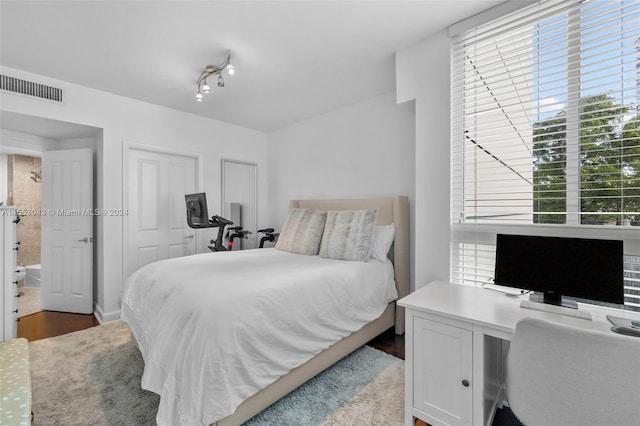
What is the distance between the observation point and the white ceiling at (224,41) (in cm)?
189

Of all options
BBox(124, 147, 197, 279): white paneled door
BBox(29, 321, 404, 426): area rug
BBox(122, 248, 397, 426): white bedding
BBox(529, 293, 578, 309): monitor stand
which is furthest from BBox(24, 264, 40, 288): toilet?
BBox(529, 293, 578, 309): monitor stand

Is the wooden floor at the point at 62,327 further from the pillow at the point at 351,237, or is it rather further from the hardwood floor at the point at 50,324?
the pillow at the point at 351,237

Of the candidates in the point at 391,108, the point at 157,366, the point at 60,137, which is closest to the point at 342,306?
the point at 157,366

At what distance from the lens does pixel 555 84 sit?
168cm

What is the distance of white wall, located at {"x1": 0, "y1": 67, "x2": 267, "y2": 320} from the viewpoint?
2865mm

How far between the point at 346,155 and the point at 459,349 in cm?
263

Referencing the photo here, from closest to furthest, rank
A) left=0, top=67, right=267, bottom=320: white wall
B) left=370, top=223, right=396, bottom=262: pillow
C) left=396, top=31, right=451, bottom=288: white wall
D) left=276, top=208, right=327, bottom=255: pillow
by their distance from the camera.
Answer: left=396, top=31, right=451, bottom=288: white wall
left=370, top=223, right=396, bottom=262: pillow
left=0, top=67, right=267, bottom=320: white wall
left=276, top=208, right=327, bottom=255: pillow

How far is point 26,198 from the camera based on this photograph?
15.8ft

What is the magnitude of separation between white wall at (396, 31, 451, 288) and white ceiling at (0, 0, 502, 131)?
0.62 feet

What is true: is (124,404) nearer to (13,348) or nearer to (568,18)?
(13,348)

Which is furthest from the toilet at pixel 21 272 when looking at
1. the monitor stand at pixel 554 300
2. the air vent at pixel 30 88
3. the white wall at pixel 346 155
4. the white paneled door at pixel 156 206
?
the monitor stand at pixel 554 300

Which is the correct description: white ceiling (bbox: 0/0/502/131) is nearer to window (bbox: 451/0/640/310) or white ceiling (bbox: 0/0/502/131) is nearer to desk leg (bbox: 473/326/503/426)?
window (bbox: 451/0/640/310)

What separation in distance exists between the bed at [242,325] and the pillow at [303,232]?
33cm

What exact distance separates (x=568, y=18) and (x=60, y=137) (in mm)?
5201
